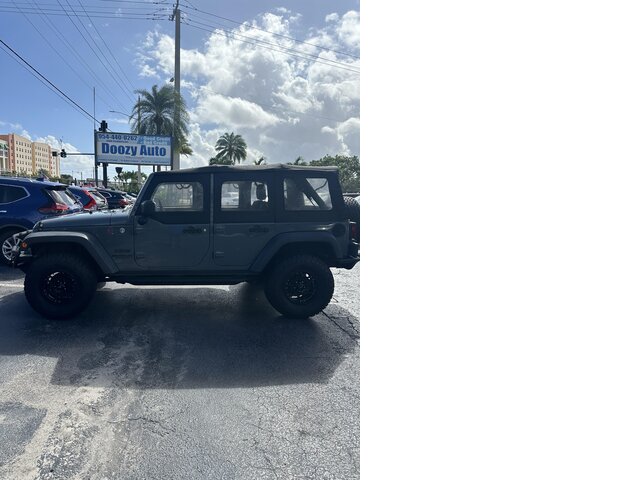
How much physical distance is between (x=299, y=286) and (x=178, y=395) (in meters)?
2.08

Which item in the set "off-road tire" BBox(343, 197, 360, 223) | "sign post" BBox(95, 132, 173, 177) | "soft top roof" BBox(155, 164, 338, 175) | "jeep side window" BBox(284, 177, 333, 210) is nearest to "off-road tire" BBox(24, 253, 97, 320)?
"soft top roof" BBox(155, 164, 338, 175)

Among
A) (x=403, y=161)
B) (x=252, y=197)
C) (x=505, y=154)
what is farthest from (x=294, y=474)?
(x=252, y=197)

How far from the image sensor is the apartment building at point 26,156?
103 m

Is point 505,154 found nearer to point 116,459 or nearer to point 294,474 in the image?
point 294,474

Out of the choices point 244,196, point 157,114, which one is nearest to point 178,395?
point 244,196

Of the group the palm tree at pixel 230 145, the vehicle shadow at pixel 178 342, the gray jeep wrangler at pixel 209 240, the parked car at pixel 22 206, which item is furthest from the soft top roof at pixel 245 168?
the palm tree at pixel 230 145

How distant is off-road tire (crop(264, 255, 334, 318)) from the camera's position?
479cm

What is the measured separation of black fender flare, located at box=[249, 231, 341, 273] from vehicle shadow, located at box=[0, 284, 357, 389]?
72cm

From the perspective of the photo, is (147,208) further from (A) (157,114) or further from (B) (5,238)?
(A) (157,114)

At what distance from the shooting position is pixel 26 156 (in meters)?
111

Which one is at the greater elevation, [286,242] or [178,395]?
[286,242]

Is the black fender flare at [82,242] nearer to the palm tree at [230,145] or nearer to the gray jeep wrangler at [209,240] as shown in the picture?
the gray jeep wrangler at [209,240]

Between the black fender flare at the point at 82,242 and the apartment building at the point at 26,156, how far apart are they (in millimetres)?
112331

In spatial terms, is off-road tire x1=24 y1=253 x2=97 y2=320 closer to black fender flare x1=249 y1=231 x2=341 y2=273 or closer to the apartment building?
black fender flare x1=249 y1=231 x2=341 y2=273
